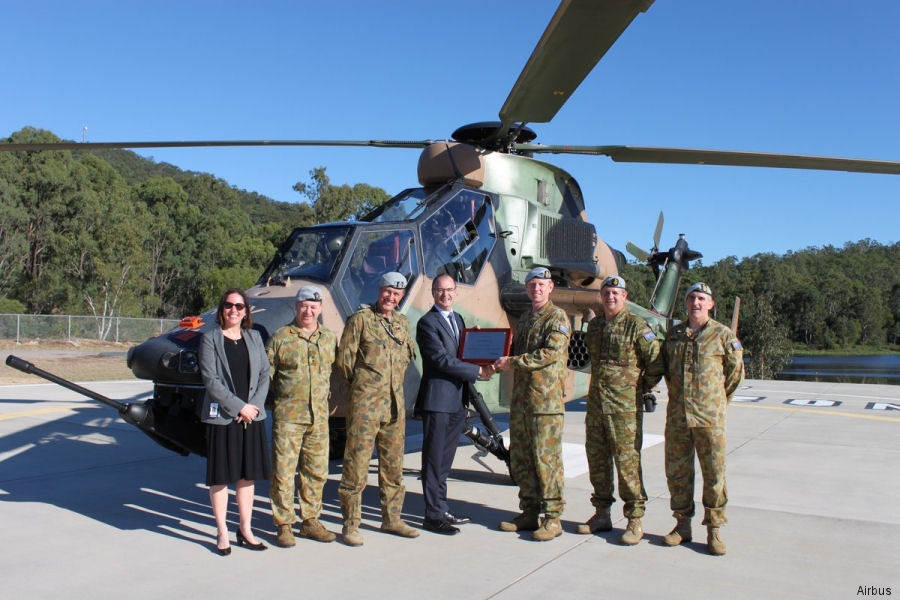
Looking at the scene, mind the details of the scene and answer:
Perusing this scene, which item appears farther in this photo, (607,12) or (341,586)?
(607,12)

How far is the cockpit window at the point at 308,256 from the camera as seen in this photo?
5.68m

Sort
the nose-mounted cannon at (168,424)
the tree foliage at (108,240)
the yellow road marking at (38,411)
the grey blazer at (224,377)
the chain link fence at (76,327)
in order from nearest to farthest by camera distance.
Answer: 1. the grey blazer at (224,377)
2. the nose-mounted cannon at (168,424)
3. the yellow road marking at (38,411)
4. the chain link fence at (76,327)
5. the tree foliage at (108,240)

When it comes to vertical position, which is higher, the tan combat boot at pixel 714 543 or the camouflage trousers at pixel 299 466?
the camouflage trousers at pixel 299 466

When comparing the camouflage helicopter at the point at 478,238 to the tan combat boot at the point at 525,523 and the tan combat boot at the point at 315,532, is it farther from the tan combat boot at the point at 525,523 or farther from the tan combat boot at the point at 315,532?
the tan combat boot at the point at 525,523

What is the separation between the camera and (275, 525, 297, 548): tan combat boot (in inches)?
168

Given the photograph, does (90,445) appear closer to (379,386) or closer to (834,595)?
(379,386)

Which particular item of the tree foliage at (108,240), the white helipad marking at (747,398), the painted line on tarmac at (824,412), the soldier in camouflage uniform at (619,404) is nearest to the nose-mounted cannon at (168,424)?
the soldier in camouflage uniform at (619,404)

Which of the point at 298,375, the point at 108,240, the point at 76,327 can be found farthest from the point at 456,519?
the point at 108,240

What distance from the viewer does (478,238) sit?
646 cm

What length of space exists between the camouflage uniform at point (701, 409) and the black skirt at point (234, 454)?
2632 millimetres

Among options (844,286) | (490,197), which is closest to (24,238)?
(490,197)

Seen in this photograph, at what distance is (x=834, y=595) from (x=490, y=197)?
14.4 feet

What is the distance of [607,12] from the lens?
4160 mm

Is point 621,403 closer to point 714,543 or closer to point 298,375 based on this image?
point 714,543
